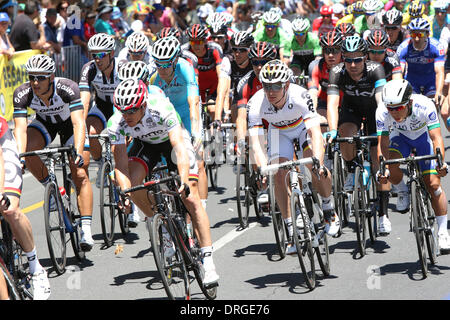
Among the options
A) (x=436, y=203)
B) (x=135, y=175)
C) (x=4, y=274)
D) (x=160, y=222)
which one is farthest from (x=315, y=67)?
(x=4, y=274)

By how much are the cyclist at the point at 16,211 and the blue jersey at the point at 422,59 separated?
301 inches

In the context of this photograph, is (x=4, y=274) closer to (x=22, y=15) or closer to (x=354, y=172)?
(x=354, y=172)

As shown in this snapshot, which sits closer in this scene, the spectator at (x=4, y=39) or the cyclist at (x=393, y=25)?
the cyclist at (x=393, y=25)

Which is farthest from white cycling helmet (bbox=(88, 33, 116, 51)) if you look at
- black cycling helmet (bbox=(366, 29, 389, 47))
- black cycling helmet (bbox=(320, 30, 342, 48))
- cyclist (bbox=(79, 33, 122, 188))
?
black cycling helmet (bbox=(366, 29, 389, 47))

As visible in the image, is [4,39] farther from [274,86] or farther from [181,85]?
[274,86]

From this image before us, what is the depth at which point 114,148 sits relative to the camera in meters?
8.23

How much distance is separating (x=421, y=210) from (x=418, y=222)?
0.40ft

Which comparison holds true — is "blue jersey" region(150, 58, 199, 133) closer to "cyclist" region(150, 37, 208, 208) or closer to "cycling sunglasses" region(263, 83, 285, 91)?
"cyclist" region(150, 37, 208, 208)

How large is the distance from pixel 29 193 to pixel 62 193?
437cm

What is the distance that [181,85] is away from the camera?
10.4 meters

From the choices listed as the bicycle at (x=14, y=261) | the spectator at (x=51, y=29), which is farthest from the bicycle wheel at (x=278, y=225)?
the spectator at (x=51, y=29)

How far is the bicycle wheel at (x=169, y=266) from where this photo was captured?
23.4 feet

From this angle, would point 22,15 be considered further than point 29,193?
Yes

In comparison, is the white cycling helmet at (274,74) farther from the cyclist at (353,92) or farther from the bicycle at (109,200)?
the bicycle at (109,200)
